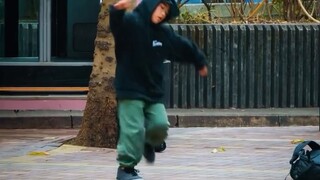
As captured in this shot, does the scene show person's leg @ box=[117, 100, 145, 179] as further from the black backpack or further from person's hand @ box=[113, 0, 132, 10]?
the black backpack

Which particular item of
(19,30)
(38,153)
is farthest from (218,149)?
(19,30)

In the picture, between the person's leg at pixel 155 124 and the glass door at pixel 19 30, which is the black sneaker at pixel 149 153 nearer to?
the person's leg at pixel 155 124

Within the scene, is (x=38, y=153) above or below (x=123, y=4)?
below

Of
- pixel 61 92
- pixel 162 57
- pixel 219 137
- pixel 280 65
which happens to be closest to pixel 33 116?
pixel 61 92

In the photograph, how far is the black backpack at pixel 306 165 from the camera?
7785 mm

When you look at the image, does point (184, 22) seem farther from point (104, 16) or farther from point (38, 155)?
point (38, 155)

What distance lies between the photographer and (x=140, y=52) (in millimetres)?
7035

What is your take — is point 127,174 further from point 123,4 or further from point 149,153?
point 123,4

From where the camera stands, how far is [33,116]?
13203 mm

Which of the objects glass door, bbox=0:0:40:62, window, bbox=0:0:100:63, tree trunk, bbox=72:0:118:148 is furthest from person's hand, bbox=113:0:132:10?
glass door, bbox=0:0:40:62

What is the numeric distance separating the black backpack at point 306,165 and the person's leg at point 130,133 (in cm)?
162

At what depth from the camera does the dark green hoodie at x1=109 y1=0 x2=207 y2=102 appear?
7.01 metres

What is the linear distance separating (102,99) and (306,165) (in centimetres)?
341

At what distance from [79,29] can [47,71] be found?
Answer: 846mm
